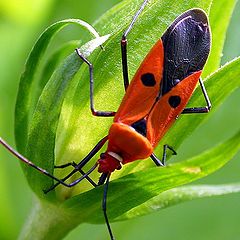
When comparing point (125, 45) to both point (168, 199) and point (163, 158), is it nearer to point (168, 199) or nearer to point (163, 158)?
point (163, 158)

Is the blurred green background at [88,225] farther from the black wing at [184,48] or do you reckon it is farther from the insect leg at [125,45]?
the insect leg at [125,45]

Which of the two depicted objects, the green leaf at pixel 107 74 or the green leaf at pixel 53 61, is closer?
the green leaf at pixel 107 74

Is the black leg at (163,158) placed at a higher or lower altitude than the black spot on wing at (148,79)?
lower

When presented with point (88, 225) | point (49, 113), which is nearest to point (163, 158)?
point (49, 113)

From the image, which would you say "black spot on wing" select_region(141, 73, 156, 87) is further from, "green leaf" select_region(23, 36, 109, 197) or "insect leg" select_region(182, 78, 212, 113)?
"green leaf" select_region(23, 36, 109, 197)

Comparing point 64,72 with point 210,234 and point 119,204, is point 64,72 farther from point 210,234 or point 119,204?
point 210,234

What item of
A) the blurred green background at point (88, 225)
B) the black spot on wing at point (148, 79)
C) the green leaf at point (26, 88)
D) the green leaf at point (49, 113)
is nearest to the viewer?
the green leaf at point (49, 113)

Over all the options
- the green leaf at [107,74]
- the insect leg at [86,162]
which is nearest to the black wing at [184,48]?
the green leaf at [107,74]

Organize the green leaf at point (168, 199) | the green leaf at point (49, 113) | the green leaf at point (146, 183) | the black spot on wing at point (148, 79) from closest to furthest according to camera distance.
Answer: the green leaf at point (146, 183) → the green leaf at point (49, 113) → the green leaf at point (168, 199) → the black spot on wing at point (148, 79)
